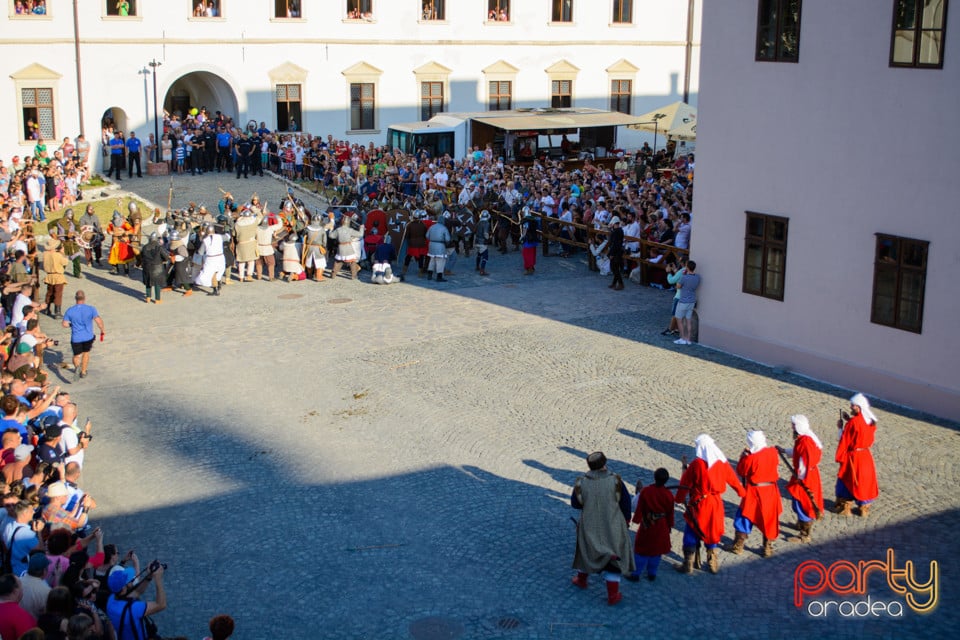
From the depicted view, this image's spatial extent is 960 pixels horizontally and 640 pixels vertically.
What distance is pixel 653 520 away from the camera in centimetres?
1018

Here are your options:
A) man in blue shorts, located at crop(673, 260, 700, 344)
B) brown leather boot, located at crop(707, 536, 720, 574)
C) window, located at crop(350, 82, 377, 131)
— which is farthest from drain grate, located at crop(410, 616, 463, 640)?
window, located at crop(350, 82, 377, 131)

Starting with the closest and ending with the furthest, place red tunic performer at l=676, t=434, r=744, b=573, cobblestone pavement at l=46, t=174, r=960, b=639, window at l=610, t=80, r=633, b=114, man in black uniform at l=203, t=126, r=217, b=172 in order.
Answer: cobblestone pavement at l=46, t=174, r=960, b=639 < red tunic performer at l=676, t=434, r=744, b=573 < man in black uniform at l=203, t=126, r=217, b=172 < window at l=610, t=80, r=633, b=114

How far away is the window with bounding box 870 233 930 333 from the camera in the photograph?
49.1 feet

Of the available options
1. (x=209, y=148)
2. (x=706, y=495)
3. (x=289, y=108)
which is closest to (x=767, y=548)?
(x=706, y=495)

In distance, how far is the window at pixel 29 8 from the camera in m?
34.7

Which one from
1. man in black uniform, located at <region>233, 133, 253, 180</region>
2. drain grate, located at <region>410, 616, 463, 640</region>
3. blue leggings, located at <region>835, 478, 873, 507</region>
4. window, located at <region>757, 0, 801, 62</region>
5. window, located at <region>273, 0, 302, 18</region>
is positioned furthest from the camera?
window, located at <region>273, 0, 302, 18</region>

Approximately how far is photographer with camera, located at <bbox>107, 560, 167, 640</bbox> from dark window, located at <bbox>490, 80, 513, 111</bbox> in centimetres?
3796

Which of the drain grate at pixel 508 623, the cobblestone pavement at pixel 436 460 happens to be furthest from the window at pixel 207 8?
the drain grate at pixel 508 623

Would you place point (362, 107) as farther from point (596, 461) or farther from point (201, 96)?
point (596, 461)

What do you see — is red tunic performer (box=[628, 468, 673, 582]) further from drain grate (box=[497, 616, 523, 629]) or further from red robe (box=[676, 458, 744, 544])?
drain grate (box=[497, 616, 523, 629])

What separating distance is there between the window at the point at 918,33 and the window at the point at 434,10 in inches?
1148

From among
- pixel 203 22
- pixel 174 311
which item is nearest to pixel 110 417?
pixel 174 311

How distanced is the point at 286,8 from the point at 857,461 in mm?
32746

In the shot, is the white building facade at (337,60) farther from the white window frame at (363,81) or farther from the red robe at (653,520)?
the red robe at (653,520)
